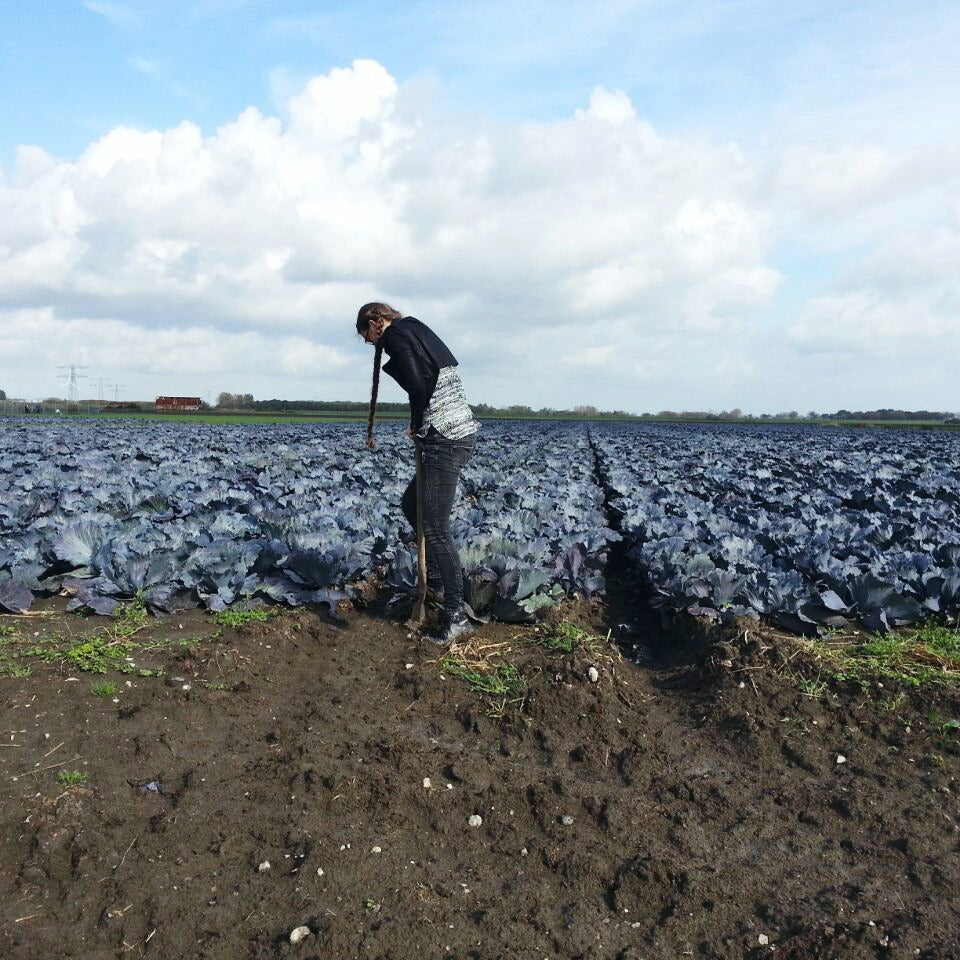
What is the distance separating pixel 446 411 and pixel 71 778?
2.81 m

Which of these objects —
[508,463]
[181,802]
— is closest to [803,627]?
[181,802]

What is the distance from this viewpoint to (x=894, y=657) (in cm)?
508

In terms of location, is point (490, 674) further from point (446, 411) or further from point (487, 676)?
point (446, 411)

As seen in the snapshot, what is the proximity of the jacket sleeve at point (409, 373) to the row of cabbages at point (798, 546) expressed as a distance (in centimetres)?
239

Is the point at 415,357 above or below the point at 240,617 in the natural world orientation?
above

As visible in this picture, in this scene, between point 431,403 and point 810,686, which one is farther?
point 431,403

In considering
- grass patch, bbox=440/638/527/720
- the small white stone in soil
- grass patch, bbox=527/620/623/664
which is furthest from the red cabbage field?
the small white stone in soil

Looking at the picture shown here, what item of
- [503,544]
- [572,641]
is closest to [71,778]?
[572,641]

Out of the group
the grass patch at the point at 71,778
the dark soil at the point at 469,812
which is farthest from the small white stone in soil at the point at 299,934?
the grass patch at the point at 71,778

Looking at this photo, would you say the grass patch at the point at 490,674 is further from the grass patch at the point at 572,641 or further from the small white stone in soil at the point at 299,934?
the small white stone in soil at the point at 299,934

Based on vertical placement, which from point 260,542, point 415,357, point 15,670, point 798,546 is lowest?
point 15,670

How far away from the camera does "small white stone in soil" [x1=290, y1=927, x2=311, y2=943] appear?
8.74 ft

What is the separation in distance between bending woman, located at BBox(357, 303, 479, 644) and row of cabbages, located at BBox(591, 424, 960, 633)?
1.97m

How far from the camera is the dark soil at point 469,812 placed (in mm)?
2752
